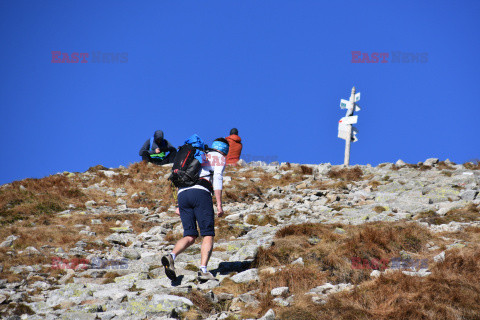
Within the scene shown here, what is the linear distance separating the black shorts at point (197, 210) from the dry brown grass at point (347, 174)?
1313 cm

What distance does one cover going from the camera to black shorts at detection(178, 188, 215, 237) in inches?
295

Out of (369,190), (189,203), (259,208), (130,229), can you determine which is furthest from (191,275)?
(369,190)

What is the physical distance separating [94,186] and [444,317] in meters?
16.8

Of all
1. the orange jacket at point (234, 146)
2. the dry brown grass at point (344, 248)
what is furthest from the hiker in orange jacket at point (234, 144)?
the dry brown grass at point (344, 248)

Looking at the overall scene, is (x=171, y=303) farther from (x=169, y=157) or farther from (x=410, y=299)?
(x=169, y=157)

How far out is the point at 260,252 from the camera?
8.65m

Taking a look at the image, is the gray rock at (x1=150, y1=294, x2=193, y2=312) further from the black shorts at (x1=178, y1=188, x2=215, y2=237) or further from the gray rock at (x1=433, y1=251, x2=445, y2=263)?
the gray rock at (x1=433, y1=251, x2=445, y2=263)

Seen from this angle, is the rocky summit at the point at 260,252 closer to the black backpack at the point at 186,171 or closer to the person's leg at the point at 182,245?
the person's leg at the point at 182,245

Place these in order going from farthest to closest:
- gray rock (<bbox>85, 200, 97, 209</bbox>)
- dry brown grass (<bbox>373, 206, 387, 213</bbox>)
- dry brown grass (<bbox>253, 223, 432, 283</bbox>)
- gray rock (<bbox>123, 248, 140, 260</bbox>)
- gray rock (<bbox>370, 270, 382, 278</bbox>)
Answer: gray rock (<bbox>85, 200, 97, 209</bbox>) → dry brown grass (<bbox>373, 206, 387, 213</bbox>) → gray rock (<bbox>123, 248, 140, 260</bbox>) → dry brown grass (<bbox>253, 223, 432, 283</bbox>) → gray rock (<bbox>370, 270, 382, 278</bbox>)

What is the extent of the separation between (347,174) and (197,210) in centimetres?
1362

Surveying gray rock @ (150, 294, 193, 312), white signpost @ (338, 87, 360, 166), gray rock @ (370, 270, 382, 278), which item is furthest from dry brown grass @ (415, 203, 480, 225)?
white signpost @ (338, 87, 360, 166)

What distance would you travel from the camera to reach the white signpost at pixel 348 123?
82.5 feet

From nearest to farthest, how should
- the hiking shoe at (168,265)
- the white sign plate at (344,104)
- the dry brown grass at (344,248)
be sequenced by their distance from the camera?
the hiking shoe at (168,265)
the dry brown grass at (344,248)
the white sign plate at (344,104)

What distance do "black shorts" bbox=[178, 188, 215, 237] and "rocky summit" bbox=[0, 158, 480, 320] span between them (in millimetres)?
923
